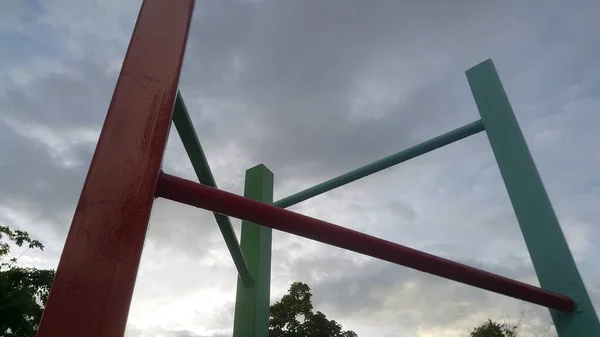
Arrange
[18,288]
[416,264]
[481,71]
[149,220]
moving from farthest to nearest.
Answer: [18,288]
[481,71]
[416,264]
[149,220]

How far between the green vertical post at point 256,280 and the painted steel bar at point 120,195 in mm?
824

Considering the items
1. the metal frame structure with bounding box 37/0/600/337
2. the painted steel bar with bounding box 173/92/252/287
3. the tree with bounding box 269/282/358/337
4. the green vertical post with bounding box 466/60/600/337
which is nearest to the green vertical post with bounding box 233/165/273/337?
the metal frame structure with bounding box 37/0/600/337

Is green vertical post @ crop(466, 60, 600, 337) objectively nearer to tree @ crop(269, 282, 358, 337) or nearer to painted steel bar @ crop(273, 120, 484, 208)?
painted steel bar @ crop(273, 120, 484, 208)

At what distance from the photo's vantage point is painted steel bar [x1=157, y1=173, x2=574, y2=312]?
623 mm

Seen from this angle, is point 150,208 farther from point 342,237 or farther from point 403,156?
point 403,156

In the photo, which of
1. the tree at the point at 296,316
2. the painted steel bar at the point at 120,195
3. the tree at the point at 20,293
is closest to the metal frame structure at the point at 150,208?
the painted steel bar at the point at 120,195

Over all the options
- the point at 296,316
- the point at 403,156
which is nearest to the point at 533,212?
the point at 403,156

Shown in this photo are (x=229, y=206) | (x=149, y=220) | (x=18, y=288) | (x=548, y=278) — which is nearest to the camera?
(x=149, y=220)

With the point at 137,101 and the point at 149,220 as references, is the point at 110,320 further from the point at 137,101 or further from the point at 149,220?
the point at 137,101

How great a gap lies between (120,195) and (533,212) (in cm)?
100

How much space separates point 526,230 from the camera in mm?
1068

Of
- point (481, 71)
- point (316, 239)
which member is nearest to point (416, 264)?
point (316, 239)

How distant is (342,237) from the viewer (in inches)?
28.5

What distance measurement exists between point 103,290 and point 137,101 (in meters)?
0.28
